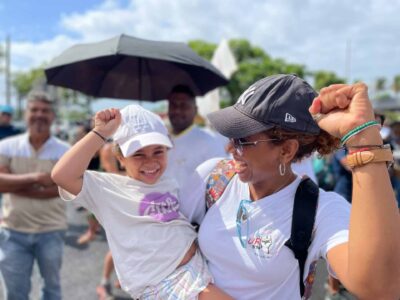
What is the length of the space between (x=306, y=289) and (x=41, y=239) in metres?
2.21

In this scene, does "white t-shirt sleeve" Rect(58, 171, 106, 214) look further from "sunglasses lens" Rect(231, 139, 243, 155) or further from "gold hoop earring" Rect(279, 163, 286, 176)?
"gold hoop earring" Rect(279, 163, 286, 176)

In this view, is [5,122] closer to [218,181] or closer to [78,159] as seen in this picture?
[78,159]

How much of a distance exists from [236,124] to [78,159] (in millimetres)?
731

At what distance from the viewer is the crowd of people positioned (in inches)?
40.3

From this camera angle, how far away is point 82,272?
457 cm

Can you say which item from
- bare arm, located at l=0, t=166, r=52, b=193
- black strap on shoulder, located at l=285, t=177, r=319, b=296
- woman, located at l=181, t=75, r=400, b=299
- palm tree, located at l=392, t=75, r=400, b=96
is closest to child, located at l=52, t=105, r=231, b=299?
woman, located at l=181, t=75, r=400, b=299

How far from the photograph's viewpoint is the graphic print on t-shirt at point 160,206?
164cm

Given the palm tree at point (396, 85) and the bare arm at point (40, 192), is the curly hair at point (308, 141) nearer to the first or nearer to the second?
the bare arm at point (40, 192)

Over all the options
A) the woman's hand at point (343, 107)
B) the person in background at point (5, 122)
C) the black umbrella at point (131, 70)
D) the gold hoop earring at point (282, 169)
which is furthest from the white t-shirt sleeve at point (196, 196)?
the person in background at point (5, 122)

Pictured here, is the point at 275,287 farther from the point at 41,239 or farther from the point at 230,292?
the point at 41,239

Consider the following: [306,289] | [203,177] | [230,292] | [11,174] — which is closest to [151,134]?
[203,177]

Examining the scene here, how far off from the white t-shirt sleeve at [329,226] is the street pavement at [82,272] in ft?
6.57

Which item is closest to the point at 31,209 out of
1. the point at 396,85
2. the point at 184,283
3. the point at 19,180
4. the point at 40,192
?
the point at 40,192

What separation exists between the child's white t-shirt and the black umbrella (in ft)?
4.05
